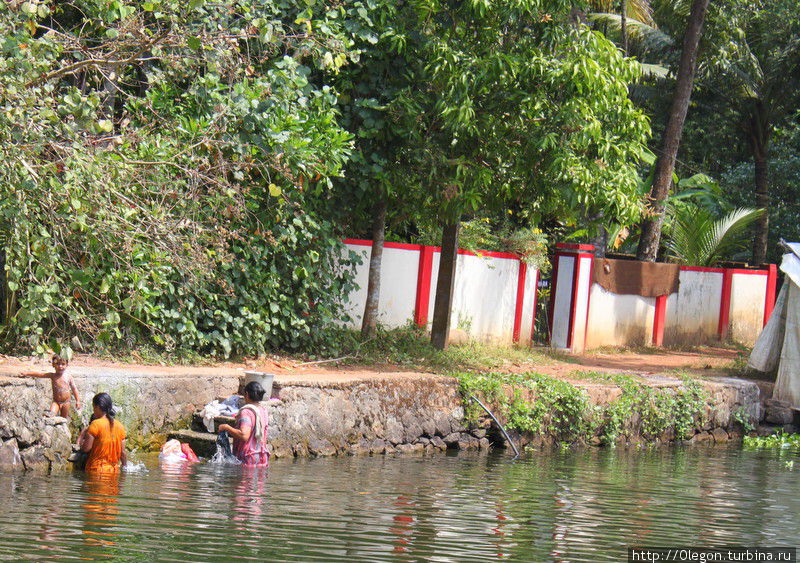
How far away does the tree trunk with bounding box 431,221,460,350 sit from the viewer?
15.1 metres

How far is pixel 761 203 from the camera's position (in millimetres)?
25078

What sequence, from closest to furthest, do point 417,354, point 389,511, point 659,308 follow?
point 389,511 < point 417,354 < point 659,308

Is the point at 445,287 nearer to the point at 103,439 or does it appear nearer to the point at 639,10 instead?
the point at 103,439

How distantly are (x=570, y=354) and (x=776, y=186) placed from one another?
1133 cm

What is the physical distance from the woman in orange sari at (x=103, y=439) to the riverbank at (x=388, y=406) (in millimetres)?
468

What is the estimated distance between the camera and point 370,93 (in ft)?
46.5

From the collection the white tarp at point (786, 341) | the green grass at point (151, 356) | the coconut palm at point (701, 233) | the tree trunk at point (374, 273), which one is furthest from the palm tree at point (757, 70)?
the green grass at point (151, 356)

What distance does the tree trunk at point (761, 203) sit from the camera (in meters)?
24.8

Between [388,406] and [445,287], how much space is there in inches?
127

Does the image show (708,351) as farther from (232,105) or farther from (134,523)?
(134,523)

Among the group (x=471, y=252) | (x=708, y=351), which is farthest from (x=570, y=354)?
(x=708, y=351)

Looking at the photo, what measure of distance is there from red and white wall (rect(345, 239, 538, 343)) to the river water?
4018 mm

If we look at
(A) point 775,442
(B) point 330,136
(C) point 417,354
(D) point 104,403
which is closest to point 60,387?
(D) point 104,403

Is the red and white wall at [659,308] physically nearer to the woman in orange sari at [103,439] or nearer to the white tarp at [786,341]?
the white tarp at [786,341]
